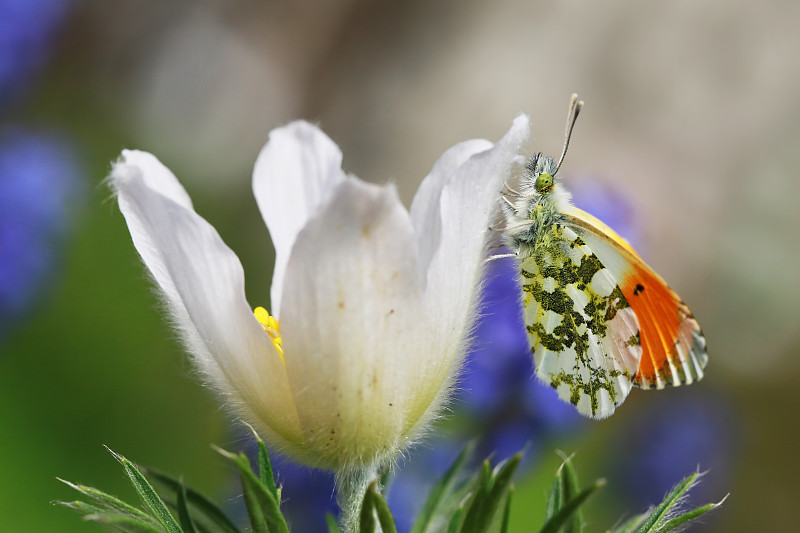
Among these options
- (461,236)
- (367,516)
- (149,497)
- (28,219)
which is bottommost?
(28,219)

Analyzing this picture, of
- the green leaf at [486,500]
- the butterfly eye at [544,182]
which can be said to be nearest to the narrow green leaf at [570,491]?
the green leaf at [486,500]

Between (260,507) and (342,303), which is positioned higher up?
(342,303)

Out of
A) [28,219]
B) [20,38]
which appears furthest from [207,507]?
[20,38]

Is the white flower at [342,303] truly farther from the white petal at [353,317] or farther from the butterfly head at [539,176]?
the butterfly head at [539,176]

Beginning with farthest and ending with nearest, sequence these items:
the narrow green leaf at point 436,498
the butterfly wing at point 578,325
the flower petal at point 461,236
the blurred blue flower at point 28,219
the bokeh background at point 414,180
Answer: the bokeh background at point 414,180 → the blurred blue flower at point 28,219 → the butterfly wing at point 578,325 → the narrow green leaf at point 436,498 → the flower petal at point 461,236

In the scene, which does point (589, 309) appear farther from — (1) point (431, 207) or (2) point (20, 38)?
(2) point (20, 38)
